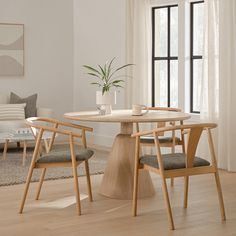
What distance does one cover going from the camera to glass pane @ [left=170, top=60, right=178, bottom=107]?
26.8ft

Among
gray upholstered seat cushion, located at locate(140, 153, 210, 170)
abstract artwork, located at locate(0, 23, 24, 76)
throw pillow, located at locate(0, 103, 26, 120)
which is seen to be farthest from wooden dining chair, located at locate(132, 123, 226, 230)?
abstract artwork, located at locate(0, 23, 24, 76)

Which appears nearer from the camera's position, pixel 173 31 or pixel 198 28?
pixel 198 28

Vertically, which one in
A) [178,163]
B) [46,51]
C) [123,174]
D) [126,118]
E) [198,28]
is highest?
[198,28]

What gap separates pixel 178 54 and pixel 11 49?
9.53ft

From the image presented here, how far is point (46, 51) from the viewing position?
970cm

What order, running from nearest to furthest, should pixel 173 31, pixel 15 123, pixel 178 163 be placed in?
pixel 178 163
pixel 173 31
pixel 15 123

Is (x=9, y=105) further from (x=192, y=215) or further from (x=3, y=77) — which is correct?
(x=192, y=215)

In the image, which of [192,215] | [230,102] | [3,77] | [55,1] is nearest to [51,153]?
[192,215]

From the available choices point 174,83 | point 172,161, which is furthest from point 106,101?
point 174,83

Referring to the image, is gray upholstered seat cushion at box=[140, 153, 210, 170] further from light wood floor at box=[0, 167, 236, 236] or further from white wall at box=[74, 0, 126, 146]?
white wall at box=[74, 0, 126, 146]

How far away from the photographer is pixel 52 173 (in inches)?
267

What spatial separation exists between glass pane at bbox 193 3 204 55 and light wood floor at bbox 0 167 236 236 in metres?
2.36

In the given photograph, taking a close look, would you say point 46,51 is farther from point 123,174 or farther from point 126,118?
point 126,118

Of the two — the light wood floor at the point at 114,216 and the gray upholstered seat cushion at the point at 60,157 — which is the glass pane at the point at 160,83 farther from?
the gray upholstered seat cushion at the point at 60,157
